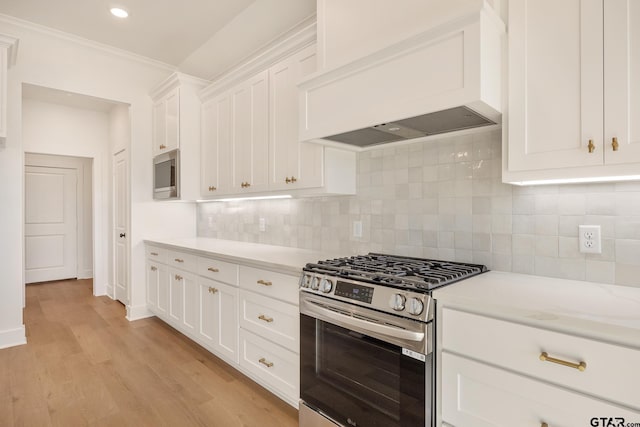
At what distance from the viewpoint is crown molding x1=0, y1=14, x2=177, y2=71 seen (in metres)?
3.19

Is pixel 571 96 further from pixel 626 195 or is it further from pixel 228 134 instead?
pixel 228 134

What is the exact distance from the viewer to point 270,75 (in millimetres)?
2693

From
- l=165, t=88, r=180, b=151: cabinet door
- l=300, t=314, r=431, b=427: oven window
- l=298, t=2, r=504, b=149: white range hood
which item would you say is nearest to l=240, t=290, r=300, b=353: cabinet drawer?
l=300, t=314, r=431, b=427: oven window

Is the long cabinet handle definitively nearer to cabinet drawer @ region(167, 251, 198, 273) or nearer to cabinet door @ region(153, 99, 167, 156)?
cabinet drawer @ region(167, 251, 198, 273)

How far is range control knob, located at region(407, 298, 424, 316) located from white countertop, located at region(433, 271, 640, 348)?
0.07 metres

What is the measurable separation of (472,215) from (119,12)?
3277 millimetres

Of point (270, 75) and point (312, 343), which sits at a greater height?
point (270, 75)

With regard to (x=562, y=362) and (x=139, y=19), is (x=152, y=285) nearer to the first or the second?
(x=139, y=19)

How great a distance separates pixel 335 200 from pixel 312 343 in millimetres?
1112

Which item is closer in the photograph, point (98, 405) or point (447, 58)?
point (447, 58)

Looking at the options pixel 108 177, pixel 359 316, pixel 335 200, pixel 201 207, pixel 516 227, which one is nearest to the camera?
pixel 359 316

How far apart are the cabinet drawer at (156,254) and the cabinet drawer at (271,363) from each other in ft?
5.16

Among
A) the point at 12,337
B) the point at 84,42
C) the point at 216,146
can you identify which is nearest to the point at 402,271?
the point at 216,146

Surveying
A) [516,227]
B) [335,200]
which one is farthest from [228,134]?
[516,227]
